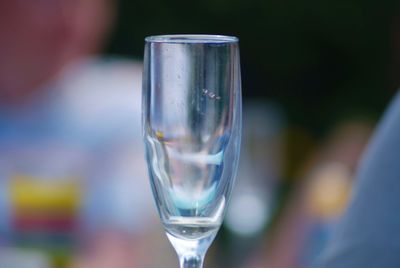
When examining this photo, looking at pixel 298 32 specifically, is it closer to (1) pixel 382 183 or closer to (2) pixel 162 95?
(1) pixel 382 183

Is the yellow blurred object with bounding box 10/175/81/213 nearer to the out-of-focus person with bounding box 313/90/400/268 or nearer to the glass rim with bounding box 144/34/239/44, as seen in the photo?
the out-of-focus person with bounding box 313/90/400/268

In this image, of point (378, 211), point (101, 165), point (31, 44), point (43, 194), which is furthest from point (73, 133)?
point (378, 211)

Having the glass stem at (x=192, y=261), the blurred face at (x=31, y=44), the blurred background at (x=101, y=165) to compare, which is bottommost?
the blurred background at (x=101, y=165)

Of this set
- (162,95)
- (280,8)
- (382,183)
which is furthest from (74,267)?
(280,8)

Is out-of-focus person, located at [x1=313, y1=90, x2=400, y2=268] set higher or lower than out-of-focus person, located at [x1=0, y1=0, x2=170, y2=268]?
higher

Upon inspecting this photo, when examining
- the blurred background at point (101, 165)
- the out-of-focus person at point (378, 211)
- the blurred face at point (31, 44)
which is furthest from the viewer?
the blurred face at point (31, 44)

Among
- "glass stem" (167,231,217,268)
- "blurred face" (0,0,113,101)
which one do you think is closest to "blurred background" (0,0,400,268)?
"blurred face" (0,0,113,101)

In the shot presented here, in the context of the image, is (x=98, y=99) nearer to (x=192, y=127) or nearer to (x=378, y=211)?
(x=378, y=211)

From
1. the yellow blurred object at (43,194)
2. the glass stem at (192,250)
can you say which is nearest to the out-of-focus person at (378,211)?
the glass stem at (192,250)

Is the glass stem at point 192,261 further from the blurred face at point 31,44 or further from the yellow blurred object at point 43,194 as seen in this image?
the blurred face at point 31,44
